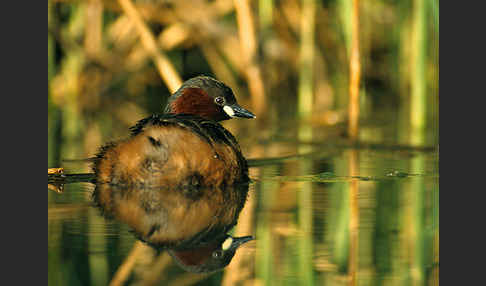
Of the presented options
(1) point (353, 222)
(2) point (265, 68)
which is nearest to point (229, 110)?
(1) point (353, 222)

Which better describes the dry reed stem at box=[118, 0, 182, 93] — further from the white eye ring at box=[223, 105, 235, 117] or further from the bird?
the bird

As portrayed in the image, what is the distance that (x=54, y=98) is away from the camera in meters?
11.8

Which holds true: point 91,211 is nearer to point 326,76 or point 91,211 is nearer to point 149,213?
point 149,213

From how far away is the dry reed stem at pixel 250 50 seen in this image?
928 centimetres

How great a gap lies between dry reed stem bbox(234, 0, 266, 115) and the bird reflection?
3.48m

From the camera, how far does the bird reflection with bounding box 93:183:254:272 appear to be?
4.09m

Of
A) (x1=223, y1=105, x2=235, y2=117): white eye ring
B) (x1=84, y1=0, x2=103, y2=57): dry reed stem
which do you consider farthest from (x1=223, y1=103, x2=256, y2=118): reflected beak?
(x1=84, y1=0, x2=103, y2=57): dry reed stem

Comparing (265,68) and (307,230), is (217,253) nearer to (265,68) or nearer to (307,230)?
(307,230)

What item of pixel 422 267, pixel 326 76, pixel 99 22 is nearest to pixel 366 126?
pixel 326 76

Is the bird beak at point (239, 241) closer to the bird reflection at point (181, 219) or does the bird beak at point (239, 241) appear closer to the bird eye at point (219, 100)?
the bird reflection at point (181, 219)

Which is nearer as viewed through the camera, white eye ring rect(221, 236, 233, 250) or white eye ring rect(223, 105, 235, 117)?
white eye ring rect(221, 236, 233, 250)

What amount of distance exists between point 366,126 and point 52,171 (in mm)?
4547

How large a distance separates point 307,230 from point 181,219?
2.18 feet

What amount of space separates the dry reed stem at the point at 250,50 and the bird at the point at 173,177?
3.19 meters
